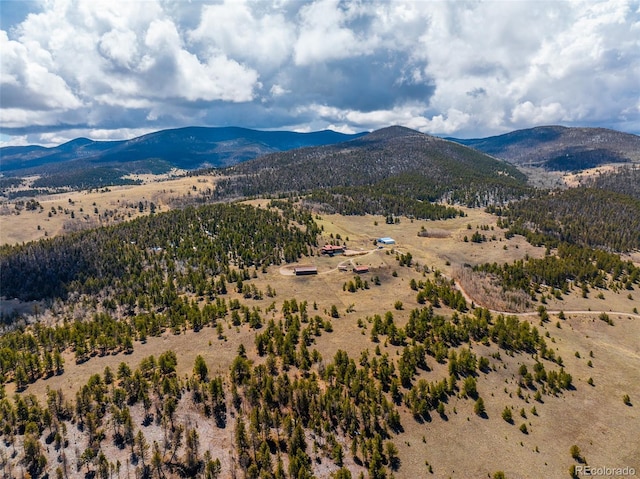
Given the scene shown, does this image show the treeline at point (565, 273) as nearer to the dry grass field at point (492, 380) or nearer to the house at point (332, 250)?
the dry grass field at point (492, 380)

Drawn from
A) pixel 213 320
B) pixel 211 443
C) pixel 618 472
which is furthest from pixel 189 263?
pixel 618 472

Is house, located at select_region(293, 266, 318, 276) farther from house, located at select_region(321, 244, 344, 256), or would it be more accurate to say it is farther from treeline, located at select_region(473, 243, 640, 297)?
treeline, located at select_region(473, 243, 640, 297)

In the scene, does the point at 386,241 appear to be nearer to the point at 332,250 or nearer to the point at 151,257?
the point at 332,250

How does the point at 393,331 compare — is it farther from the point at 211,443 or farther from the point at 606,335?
the point at 606,335

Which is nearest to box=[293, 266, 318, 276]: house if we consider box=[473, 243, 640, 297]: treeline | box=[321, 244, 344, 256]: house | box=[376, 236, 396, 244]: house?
box=[321, 244, 344, 256]: house

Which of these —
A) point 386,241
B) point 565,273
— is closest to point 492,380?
point 565,273

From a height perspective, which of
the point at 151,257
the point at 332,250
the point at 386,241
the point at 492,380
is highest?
the point at 386,241

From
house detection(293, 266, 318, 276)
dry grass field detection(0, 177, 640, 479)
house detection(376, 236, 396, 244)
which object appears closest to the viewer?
dry grass field detection(0, 177, 640, 479)

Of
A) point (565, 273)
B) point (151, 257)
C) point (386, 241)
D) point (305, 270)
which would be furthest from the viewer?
point (386, 241)

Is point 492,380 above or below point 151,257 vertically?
below
